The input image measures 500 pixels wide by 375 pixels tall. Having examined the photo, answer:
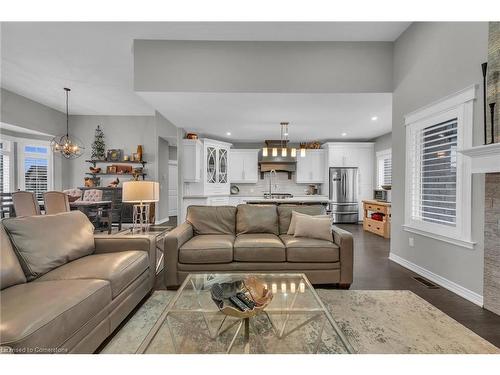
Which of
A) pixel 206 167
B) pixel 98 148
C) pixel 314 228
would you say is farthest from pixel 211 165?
pixel 314 228

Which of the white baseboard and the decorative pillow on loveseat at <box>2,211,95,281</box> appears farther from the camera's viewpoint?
the white baseboard

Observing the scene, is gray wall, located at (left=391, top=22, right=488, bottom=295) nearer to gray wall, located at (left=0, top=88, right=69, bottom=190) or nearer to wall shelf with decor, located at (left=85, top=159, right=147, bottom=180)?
wall shelf with decor, located at (left=85, top=159, right=147, bottom=180)

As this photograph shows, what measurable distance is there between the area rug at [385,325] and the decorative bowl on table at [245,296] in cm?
70

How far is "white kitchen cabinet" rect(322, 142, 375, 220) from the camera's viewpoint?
6.98 meters

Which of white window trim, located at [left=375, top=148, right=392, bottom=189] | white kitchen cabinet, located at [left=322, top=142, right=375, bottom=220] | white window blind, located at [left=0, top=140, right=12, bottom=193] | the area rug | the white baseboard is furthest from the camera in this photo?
white kitchen cabinet, located at [left=322, top=142, right=375, bottom=220]

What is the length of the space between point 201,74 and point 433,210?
363 centimetres

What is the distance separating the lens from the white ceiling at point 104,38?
125 inches

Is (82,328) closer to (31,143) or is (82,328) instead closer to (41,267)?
(41,267)

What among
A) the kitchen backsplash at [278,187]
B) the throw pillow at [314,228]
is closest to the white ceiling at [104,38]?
the throw pillow at [314,228]

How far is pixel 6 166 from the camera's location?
228 inches

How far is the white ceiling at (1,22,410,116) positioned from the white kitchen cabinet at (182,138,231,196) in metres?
1.96

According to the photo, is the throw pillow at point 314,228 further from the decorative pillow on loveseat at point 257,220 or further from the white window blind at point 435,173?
the white window blind at point 435,173

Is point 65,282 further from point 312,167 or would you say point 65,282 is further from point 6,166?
point 312,167

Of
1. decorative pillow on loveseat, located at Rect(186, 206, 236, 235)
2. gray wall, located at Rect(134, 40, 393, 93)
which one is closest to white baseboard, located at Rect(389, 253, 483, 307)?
decorative pillow on loveseat, located at Rect(186, 206, 236, 235)
